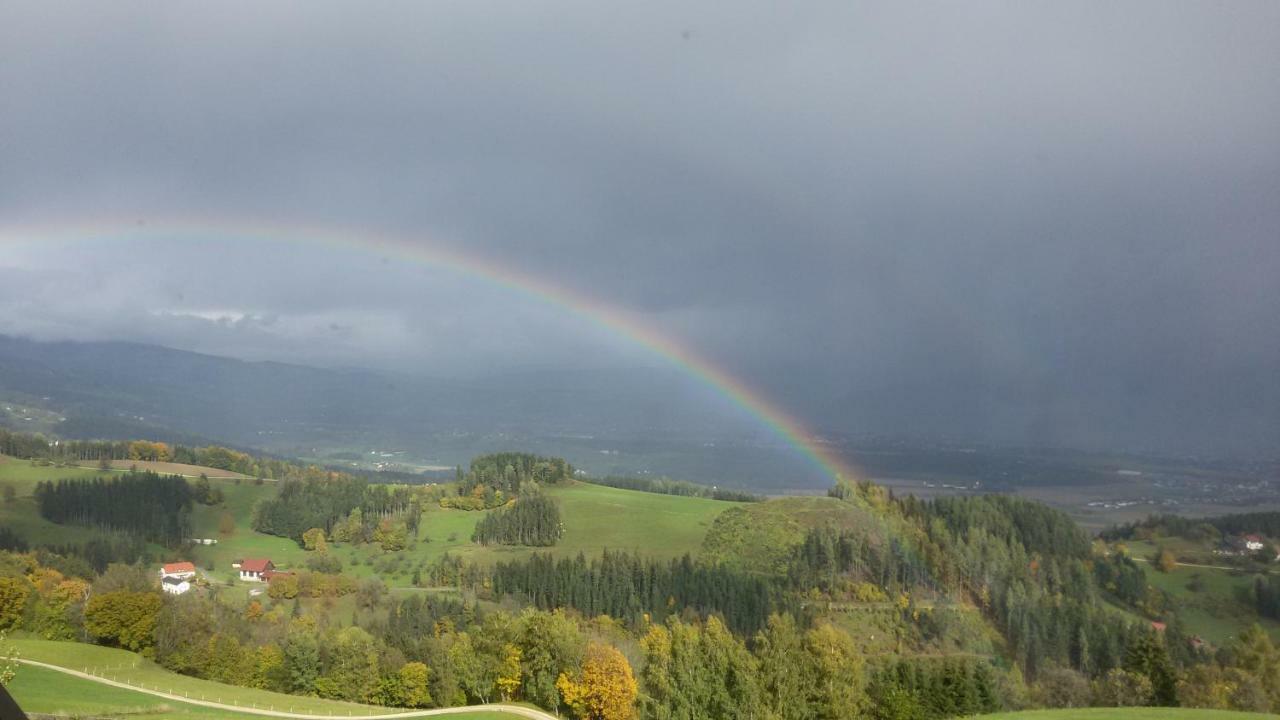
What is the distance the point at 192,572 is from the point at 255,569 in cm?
965

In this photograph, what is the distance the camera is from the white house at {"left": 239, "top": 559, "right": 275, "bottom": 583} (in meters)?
118

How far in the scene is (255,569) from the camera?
120688mm

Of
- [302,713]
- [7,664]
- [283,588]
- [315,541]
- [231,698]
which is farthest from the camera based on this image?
[315,541]

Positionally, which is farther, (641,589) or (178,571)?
(178,571)

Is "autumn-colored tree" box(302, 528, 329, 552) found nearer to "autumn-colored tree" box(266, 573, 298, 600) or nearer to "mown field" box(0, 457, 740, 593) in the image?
"mown field" box(0, 457, 740, 593)

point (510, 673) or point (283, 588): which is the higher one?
point (510, 673)

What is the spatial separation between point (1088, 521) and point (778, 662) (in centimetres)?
10543

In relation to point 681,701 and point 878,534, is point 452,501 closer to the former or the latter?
point 878,534

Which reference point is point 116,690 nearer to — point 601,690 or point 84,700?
point 84,700

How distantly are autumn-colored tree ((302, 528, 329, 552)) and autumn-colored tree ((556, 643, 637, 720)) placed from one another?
9938 centimetres

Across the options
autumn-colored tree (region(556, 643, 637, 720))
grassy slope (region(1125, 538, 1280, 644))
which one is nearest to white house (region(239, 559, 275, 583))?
autumn-colored tree (region(556, 643, 637, 720))

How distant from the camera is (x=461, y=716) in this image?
4903 cm

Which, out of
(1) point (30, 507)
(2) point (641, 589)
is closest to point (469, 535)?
(2) point (641, 589)

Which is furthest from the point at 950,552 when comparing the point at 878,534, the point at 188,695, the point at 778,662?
the point at 188,695
